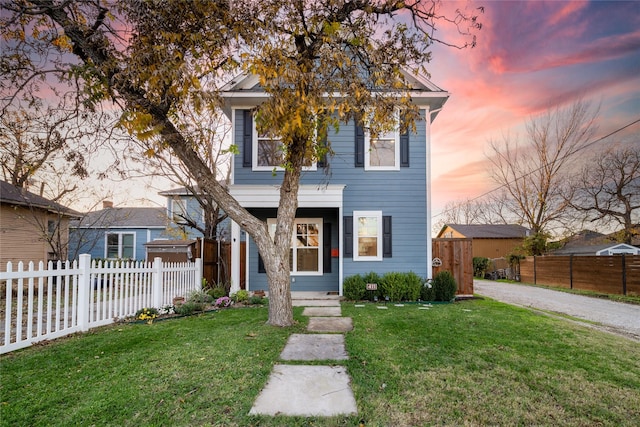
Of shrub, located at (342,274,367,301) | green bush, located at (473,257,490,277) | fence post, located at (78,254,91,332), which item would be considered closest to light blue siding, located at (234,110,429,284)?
shrub, located at (342,274,367,301)

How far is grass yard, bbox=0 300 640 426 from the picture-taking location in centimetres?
258

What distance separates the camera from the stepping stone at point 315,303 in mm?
7770

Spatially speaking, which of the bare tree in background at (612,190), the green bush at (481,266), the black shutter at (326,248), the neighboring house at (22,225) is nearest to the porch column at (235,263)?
the black shutter at (326,248)

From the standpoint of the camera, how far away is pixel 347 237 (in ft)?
30.7

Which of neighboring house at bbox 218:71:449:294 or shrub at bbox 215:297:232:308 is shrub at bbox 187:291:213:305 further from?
neighboring house at bbox 218:71:449:294

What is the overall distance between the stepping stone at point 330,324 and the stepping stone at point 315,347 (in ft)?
1.29

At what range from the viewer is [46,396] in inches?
113

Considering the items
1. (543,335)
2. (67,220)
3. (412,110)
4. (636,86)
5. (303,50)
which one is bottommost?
(543,335)

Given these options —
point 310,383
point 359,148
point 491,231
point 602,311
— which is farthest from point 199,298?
point 491,231

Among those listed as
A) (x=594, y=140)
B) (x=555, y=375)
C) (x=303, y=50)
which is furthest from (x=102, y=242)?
(x=594, y=140)

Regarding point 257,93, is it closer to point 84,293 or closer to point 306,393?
point 84,293

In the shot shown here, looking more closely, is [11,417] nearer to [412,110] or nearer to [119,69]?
[119,69]

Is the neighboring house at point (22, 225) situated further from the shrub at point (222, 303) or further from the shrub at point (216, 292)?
the shrub at point (222, 303)

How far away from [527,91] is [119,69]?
38.3 ft
